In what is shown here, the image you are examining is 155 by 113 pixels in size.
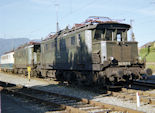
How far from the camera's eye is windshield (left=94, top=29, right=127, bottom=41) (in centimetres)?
1219

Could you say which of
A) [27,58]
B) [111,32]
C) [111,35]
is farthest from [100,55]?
[27,58]

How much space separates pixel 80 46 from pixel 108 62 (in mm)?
2568

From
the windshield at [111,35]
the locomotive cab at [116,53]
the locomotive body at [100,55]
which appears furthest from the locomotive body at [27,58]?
the locomotive cab at [116,53]

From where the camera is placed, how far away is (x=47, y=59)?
18297mm

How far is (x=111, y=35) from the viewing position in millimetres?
12414

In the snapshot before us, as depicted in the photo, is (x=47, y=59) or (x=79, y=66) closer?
(x=79, y=66)

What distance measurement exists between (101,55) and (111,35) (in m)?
1.65

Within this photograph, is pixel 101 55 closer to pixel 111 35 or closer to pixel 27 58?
pixel 111 35

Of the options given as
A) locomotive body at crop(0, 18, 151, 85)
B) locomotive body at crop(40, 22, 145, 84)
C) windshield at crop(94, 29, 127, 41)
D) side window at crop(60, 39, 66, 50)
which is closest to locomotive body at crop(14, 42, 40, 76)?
side window at crop(60, 39, 66, 50)

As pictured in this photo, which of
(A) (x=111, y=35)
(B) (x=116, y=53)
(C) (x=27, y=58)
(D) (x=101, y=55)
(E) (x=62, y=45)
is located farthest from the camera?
(C) (x=27, y=58)

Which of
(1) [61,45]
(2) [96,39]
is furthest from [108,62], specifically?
(1) [61,45]

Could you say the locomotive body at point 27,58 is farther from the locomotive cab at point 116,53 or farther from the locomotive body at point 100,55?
the locomotive cab at point 116,53

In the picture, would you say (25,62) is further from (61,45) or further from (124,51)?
(124,51)

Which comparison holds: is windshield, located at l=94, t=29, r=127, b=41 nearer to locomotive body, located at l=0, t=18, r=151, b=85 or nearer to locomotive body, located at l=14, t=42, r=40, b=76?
locomotive body, located at l=0, t=18, r=151, b=85
